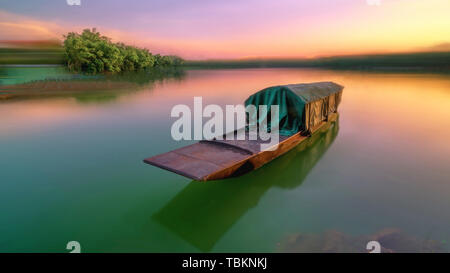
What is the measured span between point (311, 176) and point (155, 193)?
486cm

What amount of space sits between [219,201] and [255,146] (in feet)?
6.89

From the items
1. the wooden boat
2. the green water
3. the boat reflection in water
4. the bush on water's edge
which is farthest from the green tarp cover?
the bush on water's edge

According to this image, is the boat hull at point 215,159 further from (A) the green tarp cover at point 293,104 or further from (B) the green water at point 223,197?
(A) the green tarp cover at point 293,104

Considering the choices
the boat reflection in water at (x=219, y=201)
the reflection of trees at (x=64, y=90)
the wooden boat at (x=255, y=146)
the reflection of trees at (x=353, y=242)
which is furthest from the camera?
the reflection of trees at (x=64, y=90)

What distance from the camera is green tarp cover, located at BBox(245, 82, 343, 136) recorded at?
28.1ft

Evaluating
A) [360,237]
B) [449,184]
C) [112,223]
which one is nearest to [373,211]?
[360,237]

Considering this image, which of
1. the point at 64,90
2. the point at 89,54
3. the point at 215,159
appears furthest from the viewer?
the point at 89,54

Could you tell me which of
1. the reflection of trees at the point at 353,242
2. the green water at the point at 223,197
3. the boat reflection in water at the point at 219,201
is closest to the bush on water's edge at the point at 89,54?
the green water at the point at 223,197

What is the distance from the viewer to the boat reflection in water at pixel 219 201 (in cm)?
491

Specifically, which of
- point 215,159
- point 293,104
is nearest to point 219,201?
point 215,159

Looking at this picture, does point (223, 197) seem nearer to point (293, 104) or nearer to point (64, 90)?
point (293, 104)

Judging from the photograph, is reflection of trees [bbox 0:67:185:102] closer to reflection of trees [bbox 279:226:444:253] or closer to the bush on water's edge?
the bush on water's edge

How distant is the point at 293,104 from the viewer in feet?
29.1

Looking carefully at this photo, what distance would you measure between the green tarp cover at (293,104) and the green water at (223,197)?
1173 millimetres
